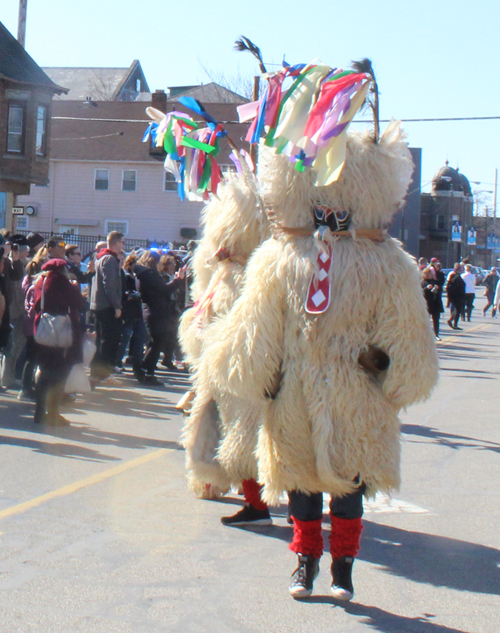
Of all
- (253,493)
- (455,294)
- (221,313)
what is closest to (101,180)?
(455,294)

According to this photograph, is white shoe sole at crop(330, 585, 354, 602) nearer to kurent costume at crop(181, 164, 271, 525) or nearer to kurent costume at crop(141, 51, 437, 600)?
kurent costume at crop(141, 51, 437, 600)

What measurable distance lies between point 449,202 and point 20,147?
6445cm

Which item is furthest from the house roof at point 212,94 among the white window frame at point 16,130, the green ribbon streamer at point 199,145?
the green ribbon streamer at point 199,145

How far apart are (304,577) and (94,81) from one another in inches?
2129

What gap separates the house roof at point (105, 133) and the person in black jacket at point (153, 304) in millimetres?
29387

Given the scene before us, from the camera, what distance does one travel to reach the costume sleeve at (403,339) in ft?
11.6

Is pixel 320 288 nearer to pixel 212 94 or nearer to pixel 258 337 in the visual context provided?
pixel 258 337

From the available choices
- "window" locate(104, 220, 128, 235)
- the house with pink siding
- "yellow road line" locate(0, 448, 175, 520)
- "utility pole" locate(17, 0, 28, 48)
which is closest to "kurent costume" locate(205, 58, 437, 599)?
"yellow road line" locate(0, 448, 175, 520)

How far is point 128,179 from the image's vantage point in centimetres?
4050

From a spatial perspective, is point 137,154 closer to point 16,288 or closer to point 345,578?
point 16,288

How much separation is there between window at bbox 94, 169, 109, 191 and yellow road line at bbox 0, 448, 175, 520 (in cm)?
3533

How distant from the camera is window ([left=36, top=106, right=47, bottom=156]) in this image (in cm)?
2895

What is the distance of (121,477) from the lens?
5.82 meters

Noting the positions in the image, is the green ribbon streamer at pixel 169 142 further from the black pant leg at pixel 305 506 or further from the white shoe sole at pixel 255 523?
the black pant leg at pixel 305 506
